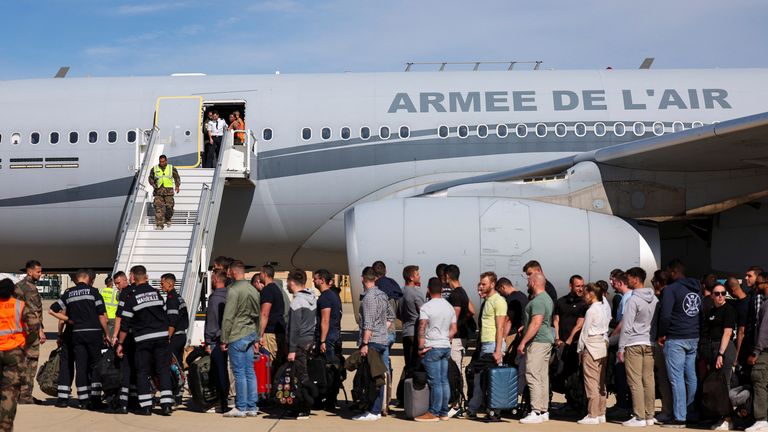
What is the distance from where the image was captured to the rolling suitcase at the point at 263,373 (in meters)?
9.91

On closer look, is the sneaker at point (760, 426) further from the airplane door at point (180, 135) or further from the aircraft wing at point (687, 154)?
the airplane door at point (180, 135)

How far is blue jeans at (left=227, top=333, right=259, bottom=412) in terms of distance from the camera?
9445mm

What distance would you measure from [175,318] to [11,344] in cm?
268

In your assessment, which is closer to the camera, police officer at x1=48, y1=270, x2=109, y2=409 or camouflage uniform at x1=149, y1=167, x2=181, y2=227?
police officer at x1=48, y1=270, x2=109, y2=409

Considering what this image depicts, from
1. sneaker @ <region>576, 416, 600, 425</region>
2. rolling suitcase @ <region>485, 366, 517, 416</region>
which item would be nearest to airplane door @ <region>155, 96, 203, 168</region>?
rolling suitcase @ <region>485, 366, 517, 416</region>

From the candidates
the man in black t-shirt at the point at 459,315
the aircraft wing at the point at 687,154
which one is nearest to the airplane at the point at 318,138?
the aircraft wing at the point at 687,154

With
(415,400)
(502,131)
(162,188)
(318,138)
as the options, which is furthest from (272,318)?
(502,131)

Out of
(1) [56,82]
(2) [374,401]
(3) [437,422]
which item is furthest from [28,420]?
(1) [56,82]

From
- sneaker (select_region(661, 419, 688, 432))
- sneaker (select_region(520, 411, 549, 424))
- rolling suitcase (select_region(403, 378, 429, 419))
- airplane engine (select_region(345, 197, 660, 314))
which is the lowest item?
sneaker (select_region(661, 419, 688, 432))

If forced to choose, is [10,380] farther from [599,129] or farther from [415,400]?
[599,129]

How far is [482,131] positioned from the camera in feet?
49.9

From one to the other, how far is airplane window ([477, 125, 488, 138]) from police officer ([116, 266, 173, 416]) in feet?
23.3

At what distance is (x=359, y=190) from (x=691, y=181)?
5.09 m

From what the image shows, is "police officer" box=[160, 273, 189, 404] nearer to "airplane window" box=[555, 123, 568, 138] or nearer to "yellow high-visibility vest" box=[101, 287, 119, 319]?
"yellow high-visibility vest" box=[101, 287, 119, 319]
